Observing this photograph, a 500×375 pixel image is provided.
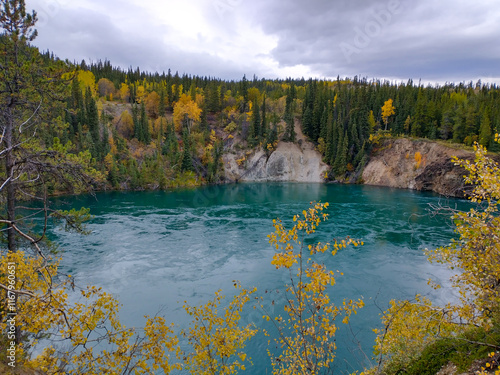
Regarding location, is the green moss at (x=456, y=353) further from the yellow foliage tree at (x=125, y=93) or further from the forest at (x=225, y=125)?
the yellow foliage tree at (x=125, y=93)

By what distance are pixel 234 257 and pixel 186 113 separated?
7183cm

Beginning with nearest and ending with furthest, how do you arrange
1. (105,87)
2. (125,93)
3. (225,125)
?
1. (225,125)
2. (125,93)
3. (105,87)

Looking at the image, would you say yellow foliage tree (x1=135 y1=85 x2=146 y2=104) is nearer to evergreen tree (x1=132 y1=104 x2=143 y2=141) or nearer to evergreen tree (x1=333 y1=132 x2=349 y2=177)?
evergreen tree (x1=132 y1=104 x2=143 y2=141)

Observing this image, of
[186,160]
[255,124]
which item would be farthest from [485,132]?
[186,160]

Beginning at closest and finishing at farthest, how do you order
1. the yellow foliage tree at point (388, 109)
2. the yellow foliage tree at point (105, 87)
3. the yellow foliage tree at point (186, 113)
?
1. the yellow foliage tree at point (388, 109)
2. the yellow foliage tree at point (186, 113)
3. the yellow foliage tree at point (105, 87)

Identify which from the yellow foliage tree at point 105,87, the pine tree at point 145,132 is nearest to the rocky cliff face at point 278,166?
the pine tree at point 145,132

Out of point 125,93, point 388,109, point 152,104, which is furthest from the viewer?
point 125,93

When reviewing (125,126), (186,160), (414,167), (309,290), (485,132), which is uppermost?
(485,132)

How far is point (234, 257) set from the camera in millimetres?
26547

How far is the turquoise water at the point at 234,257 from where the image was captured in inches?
695

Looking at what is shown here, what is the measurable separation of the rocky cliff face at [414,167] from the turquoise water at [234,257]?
67.0 feet

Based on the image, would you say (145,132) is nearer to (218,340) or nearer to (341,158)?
(341,158)

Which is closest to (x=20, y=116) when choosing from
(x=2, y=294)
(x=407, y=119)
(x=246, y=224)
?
(x=2, y=294)

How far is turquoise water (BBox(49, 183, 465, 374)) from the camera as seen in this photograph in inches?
695
